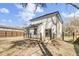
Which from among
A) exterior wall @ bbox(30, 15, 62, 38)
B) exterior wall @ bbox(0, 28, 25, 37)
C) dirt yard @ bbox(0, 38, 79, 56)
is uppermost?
exterior wall @ bbox(30, 15, 62, 38)

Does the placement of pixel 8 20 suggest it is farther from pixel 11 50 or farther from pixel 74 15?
pixel 74 15

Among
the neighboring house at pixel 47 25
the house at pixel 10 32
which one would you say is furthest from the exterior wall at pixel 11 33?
the neighboring house at pixel 47 25

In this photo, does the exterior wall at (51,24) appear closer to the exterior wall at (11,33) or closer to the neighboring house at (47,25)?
the neighboring house at (47,25)

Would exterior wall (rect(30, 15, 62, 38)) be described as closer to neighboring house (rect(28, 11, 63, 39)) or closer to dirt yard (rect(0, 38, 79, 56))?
neighboring house (rect(28, 11, 63, 39))

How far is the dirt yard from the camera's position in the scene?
1879 mm

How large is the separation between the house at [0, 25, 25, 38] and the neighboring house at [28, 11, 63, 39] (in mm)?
173

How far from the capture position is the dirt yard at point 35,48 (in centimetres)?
188

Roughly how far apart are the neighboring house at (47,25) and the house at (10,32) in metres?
0.17

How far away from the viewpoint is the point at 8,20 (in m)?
1.92

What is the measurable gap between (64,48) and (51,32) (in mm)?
305

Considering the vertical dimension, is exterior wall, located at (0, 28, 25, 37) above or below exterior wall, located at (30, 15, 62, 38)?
below

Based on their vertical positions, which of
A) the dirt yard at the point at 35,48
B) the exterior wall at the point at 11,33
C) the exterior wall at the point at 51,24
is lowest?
the dirt yard at the point at 35,48

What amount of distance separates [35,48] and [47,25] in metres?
0.39

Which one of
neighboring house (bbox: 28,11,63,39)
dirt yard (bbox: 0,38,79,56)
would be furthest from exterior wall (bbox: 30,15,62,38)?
dirt yard (bbox: 0,38,79,56)
